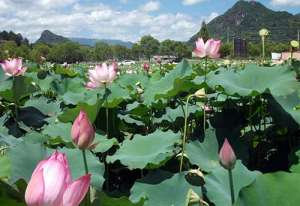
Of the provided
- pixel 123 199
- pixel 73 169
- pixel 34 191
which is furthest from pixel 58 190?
pixel 73 169

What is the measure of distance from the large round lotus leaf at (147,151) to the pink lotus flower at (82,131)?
23.5 inches

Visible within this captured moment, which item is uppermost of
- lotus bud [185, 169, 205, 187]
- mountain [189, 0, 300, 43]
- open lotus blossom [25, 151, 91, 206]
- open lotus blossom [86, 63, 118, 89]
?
mountain [189, 0, 300, 43]

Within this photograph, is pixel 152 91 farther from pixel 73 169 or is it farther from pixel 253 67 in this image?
pixel 73 169

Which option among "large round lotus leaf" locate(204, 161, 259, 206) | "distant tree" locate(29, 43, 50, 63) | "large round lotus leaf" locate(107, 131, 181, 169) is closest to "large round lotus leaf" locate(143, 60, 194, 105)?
"large round lotus leaf" locate(107, 131, 181, 169)

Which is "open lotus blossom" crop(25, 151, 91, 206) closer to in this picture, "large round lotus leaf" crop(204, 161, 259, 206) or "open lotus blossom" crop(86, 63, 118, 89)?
"large round lotus leaf" crop(204, 161, 259, 206)

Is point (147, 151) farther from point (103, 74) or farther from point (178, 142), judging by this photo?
point (103, 74)

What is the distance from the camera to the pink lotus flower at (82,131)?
978 mm

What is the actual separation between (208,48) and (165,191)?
44.8 inches

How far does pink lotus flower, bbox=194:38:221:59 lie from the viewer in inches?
94.6

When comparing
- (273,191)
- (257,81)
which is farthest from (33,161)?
(257,81)

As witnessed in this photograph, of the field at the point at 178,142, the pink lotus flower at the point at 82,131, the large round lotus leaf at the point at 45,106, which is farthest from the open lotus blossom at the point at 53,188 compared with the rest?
the large round lotus leaf at the point at 45,106

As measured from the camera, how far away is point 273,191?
3.05ft

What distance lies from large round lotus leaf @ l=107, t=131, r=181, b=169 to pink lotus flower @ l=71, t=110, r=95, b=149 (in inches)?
23.5

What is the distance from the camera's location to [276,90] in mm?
1849
